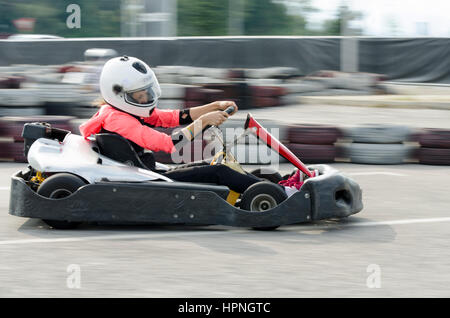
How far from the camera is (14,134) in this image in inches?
320

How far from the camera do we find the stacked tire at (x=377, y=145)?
8.19m

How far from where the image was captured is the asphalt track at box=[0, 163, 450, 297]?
3.62 m

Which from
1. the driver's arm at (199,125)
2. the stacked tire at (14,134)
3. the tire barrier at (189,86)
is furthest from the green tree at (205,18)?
the driver's arm at (199,125)

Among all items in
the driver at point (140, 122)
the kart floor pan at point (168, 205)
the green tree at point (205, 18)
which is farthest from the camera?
the green tree at point (205, 18)

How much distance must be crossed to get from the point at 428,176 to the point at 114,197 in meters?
3.87

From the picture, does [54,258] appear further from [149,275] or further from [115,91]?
[115,91]

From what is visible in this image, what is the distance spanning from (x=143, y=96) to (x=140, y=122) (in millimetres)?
201

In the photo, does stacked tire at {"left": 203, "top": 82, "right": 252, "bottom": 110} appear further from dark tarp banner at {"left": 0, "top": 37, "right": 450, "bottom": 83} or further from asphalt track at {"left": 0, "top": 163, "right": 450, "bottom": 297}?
asphalt track at {"left": 0, "top": 163, "right": 450, "bottom": 297}

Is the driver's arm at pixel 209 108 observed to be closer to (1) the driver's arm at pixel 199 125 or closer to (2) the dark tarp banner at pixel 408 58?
(1) the driver's arm at pixel 199 125

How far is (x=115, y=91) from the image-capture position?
491 cm

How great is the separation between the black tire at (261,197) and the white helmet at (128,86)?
0.91 meters

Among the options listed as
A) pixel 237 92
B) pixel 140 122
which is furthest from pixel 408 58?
pixel 140 122
